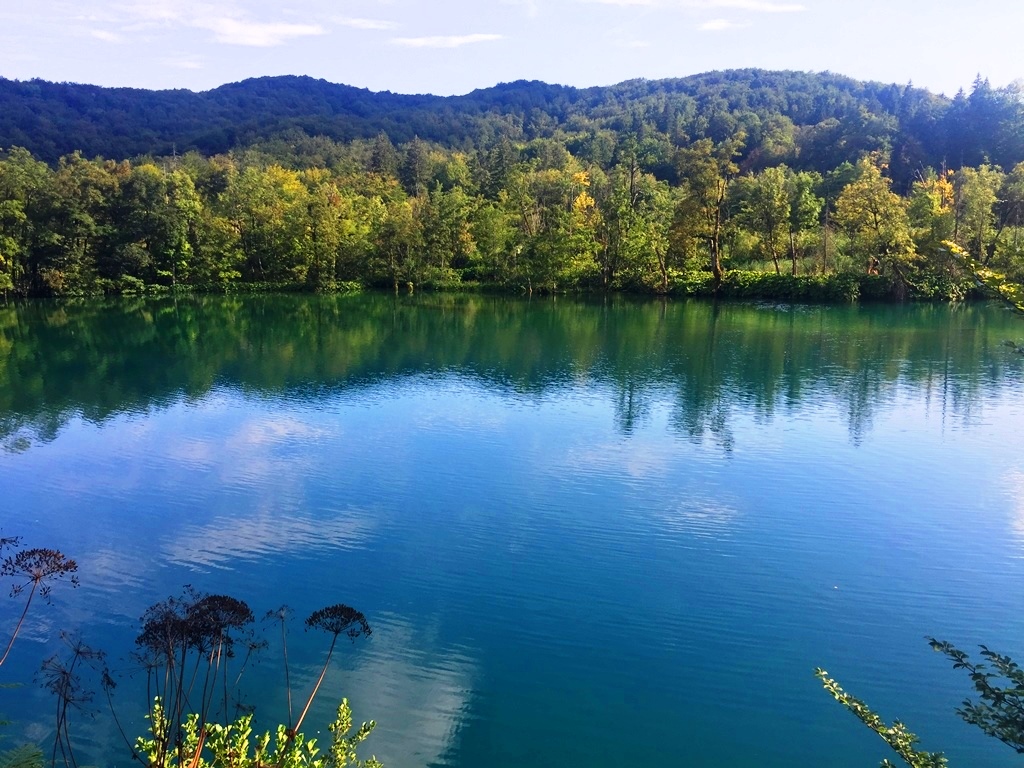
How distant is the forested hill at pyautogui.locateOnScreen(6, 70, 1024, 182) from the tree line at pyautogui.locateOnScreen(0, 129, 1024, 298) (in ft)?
39.2

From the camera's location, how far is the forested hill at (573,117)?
6262 centimetres

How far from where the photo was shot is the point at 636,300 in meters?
37.6

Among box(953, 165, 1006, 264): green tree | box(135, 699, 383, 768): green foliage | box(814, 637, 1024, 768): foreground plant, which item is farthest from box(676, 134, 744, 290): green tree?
box(135, 699, 383, 768): green foliage

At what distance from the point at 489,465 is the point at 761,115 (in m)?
84.1

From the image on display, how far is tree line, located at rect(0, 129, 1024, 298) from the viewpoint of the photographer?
1442 inches

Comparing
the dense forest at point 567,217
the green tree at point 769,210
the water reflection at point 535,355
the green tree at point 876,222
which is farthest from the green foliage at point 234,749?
the green tree at point 769,210

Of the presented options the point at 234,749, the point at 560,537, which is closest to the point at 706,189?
the point at 560,537

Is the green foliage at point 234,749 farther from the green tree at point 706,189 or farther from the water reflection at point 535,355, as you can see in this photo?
the green tree at point 706,189

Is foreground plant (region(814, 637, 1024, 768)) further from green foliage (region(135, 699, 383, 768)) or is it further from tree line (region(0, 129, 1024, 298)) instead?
tree line (region(0, 129, 1024, 298))

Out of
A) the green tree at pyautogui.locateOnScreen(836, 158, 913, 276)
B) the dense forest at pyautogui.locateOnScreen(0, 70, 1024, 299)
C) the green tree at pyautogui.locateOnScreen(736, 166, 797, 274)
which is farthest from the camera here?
the green tree at pyautogui.locateOnScreen(736, 166, 797, 274)

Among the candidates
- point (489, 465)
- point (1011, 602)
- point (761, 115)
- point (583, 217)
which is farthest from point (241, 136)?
point (1011, 602)

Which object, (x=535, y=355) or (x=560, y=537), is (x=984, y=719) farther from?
(x=535, y=355)

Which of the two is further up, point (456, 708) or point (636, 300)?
point (636, 300)

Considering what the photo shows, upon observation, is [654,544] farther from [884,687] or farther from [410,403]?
[410,403]
